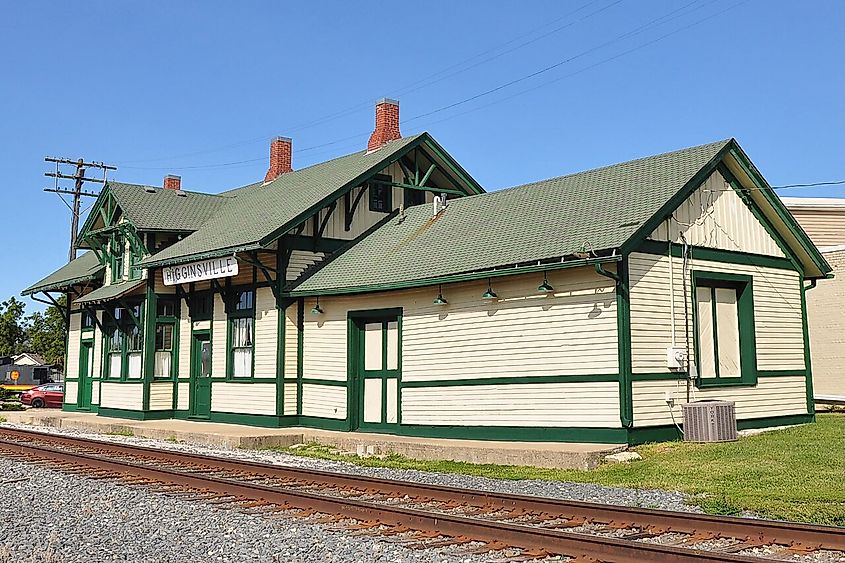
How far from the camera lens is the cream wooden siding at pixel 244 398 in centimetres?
1911

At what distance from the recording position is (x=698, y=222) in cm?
1525

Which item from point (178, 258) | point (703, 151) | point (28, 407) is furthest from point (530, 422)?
point (28, 407)

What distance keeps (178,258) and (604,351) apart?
10.8 metres

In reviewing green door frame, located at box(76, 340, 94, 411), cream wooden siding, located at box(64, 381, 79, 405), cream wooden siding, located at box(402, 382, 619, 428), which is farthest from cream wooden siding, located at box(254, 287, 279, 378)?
cream wooden siding, located at box(64, 381, 79, 405)

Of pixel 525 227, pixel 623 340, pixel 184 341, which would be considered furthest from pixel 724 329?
pixel 184 341

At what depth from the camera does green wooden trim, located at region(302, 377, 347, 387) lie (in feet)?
59.2

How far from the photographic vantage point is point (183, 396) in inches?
860

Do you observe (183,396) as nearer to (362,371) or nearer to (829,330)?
(362,371)

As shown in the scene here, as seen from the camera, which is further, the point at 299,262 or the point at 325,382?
the point at 299,262

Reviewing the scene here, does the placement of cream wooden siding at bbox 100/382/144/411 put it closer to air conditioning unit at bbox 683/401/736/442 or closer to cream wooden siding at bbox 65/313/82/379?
cream wooden siding at bbox 65/313/82/379

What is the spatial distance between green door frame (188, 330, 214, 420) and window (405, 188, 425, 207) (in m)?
5.75

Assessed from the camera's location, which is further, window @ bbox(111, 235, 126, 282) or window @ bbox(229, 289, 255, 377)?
window @ bbox(111, 235, 126, 282)

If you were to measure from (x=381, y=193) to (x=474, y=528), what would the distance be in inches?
572

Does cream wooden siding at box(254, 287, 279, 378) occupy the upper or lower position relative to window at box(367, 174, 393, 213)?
lower
